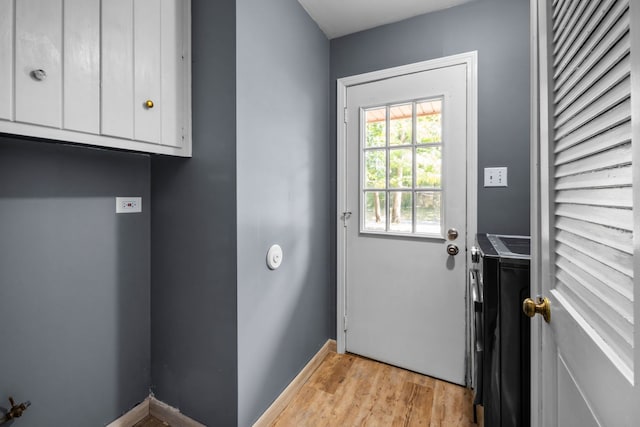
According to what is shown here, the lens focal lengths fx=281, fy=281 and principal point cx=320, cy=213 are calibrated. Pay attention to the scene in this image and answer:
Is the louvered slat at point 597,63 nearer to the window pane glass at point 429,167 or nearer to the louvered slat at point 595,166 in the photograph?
the louvered slat at point 595,166

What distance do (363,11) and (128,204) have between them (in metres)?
1.85

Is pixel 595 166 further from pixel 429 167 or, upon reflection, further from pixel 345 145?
pixel 345 145

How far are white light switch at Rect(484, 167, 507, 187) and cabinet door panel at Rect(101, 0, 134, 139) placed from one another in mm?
1877

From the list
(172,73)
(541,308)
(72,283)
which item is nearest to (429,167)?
(541,308)

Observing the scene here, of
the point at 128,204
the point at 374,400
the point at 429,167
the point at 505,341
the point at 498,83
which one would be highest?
the point at 498,83

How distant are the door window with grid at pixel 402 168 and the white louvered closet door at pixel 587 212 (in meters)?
0.98

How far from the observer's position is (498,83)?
1.68 metres

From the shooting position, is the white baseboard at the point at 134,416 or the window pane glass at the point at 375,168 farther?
the window pane glass at the point at 375,168

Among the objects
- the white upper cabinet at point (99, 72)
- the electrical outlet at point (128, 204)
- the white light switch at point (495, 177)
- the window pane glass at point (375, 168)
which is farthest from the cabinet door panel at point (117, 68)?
the white light switch at point (495, 177)

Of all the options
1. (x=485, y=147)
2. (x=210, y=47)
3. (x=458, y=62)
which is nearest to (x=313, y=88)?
(x=210, y=47)

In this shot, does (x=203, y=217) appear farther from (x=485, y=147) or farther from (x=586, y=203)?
(x=485, y=147)

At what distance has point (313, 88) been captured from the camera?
197 centimetres

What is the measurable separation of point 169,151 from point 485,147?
5.79 ft

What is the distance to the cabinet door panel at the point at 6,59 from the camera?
82 cm
